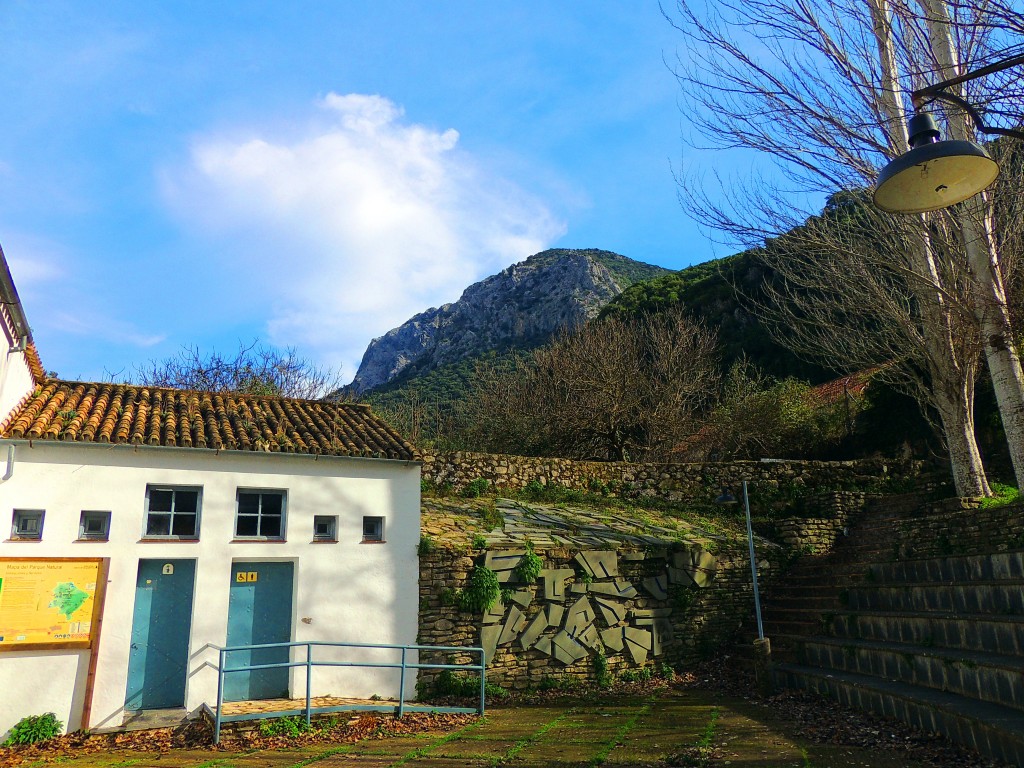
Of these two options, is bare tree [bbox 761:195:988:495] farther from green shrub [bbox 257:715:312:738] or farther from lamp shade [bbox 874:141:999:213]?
green shrub [bbox 257:715:312:738]

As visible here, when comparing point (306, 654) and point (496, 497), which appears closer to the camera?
point (306, 654)

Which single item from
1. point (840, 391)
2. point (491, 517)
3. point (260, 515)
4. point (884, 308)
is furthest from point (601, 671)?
point (840, 391)

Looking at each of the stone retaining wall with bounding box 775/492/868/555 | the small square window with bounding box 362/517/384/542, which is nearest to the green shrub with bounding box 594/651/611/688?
the small square window with bounding box 362/517/384/542

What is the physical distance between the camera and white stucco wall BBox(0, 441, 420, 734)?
9.88 m

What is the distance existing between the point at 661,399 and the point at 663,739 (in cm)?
1560

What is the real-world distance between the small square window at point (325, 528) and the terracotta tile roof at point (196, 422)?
3.76ft

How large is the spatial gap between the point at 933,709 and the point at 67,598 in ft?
38.8

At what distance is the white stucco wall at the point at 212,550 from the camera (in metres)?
9.88

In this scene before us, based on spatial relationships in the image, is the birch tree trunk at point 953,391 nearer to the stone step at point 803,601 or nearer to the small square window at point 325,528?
the stone step at point 803,601

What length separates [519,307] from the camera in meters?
55.3

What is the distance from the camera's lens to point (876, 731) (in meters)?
8.62

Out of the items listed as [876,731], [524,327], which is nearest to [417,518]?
[876,731]

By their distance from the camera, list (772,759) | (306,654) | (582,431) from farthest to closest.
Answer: (582,431), (306,654), (772,759)

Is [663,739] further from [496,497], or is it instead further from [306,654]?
[496,497]
